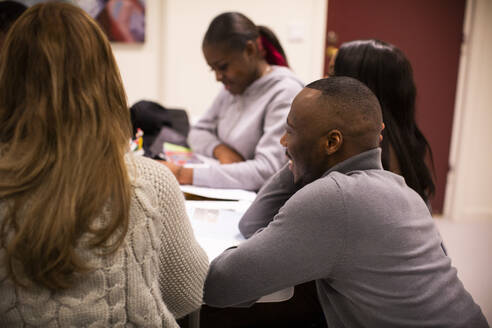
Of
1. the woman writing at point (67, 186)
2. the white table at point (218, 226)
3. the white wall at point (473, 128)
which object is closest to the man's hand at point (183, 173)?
the white table at point (218, 226)

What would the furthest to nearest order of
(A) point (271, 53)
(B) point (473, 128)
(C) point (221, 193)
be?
(B) point (473, 128)
(A) point (271, 53)
(C) point (221, 193)

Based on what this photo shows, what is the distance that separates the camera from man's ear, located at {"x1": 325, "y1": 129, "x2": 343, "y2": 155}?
0.98 metres

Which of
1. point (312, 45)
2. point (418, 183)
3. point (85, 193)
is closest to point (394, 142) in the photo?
point (418, 183)

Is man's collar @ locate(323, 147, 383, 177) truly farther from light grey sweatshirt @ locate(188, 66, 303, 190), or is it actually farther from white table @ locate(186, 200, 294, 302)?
light grey sweatshirt @ locate(188, 66, 303, 190)

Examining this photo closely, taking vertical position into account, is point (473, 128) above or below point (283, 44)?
below

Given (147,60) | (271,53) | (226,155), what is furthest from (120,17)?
(226,155)

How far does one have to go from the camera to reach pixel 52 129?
735 mm

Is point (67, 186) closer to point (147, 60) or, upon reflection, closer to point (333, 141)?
point (333, 141)

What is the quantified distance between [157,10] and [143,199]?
3027 millimetres

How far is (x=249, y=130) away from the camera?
6.45 feet

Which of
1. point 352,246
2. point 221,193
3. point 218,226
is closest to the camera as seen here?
point 352,246

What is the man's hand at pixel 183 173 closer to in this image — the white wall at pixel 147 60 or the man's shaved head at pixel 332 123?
the man's shaved head at pixel 332 123

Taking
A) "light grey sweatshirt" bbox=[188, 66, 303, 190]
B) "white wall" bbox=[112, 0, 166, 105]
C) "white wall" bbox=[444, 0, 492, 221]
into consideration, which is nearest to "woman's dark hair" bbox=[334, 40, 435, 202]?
"light grey sweatshirt" bbox=[188, 66, 303, 190]

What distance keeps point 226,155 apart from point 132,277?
1242 mm
